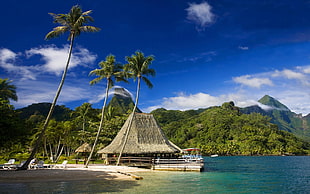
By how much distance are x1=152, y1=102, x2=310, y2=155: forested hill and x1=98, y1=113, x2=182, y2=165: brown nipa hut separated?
77.7 meters

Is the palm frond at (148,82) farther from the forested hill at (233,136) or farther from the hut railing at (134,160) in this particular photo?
the forested hill at (233,136)

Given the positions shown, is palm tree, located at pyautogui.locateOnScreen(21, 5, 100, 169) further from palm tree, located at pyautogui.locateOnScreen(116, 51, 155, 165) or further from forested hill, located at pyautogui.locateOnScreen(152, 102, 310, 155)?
forested hill, located at pyautogui.locateOnScreen(152, 102, 310, 155)

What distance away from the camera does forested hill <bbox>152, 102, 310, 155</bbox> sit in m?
102

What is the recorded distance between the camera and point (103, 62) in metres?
23.3

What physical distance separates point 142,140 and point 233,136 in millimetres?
98922

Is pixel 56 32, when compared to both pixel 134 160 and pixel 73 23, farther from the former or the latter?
pixel 134 160

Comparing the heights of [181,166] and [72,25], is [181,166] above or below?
below

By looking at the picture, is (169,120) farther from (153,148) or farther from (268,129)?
(153,148)

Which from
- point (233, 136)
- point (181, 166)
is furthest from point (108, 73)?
point (233, 136)

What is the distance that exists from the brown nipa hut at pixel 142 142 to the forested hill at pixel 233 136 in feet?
255

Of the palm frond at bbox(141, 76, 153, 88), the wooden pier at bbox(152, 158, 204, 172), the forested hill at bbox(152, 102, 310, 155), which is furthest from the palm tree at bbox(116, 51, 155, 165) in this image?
the forested hill at bbox(152, 102, 310, 155)

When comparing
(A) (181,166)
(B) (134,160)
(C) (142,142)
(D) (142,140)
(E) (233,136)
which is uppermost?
(E) (233,136)

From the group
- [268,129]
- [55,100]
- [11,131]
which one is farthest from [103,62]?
[268,129]

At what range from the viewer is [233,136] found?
378ft
